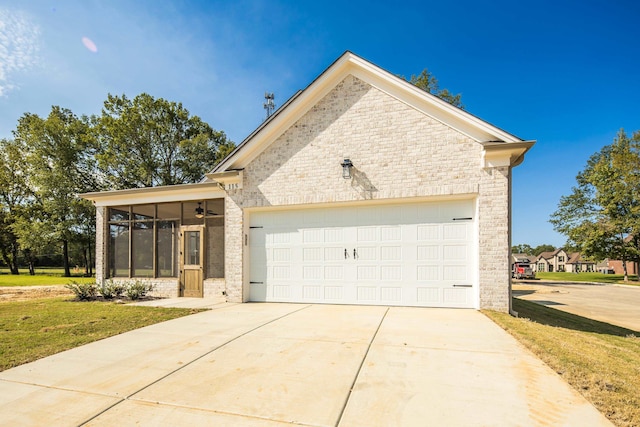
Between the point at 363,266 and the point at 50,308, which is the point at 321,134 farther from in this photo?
the point at 50,308

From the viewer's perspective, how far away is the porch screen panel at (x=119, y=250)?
1117cm

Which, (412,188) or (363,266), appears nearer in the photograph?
(412,188)

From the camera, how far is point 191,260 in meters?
10.2

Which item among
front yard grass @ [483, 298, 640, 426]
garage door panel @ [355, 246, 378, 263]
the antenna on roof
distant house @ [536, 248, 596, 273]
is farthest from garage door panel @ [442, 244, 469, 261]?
distant house @ [536, 248, 596, 273]

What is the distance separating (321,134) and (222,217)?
427 centimetres

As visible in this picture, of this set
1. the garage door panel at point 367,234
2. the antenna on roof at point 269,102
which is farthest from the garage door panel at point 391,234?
the antenna on roof at point 269,102

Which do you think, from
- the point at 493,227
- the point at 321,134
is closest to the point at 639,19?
the point at 493,227

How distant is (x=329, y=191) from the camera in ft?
27.3

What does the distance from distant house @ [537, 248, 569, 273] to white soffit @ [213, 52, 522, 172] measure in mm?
86030

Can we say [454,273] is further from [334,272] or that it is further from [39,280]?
[39,280]

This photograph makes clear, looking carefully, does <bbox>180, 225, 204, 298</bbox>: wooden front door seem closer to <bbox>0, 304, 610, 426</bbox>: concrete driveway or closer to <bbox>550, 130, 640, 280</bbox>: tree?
<bbox>0, 304, 610, 426</bbox>: concrete driveway

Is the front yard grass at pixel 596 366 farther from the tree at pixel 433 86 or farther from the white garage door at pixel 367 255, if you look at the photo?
the tree at pixel 433 86

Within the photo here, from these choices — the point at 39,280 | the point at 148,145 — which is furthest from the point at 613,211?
the point at 39,280

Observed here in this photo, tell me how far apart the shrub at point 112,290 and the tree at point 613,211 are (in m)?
40.3
